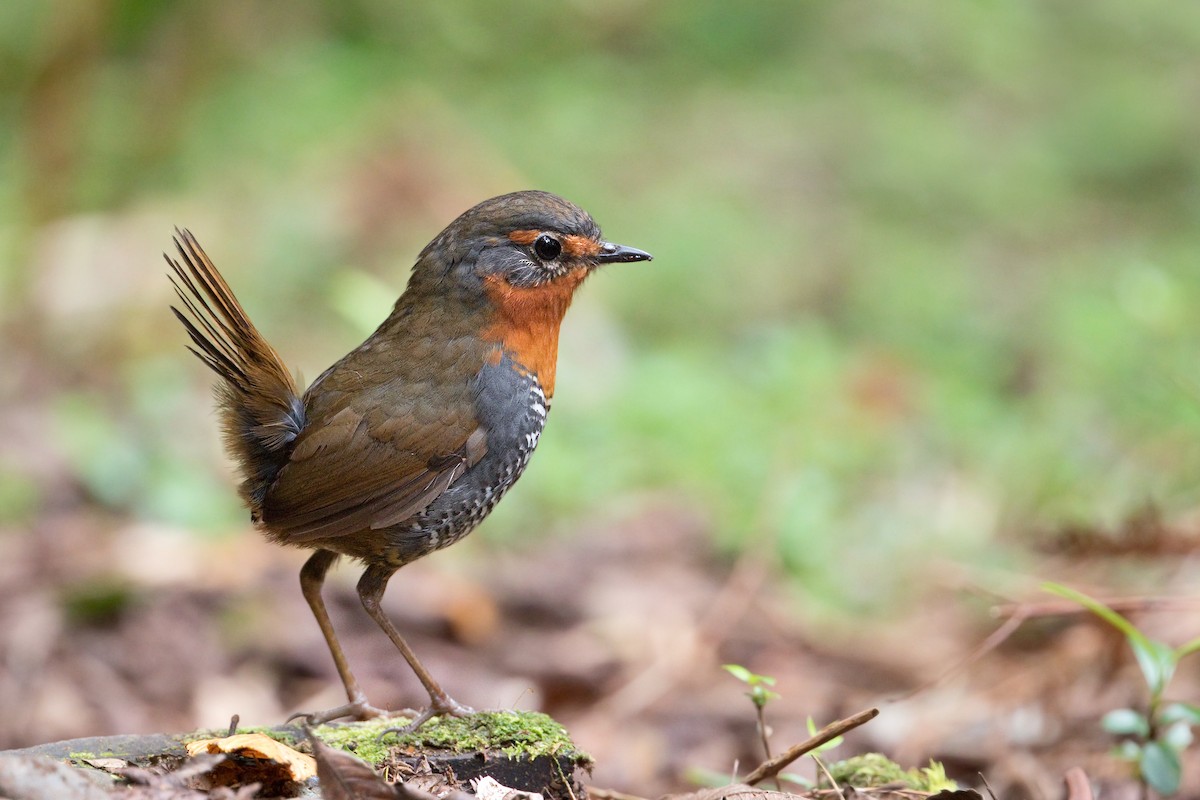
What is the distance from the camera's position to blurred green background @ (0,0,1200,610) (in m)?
7.08

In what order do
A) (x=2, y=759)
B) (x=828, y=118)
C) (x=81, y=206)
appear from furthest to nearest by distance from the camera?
(x=828, y=118) → (x=81, y=206) → (x=2, y=759)

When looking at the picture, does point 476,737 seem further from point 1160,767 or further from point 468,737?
point 1160,767

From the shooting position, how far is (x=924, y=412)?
857cm

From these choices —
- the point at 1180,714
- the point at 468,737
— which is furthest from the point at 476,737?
the point at 1180,714

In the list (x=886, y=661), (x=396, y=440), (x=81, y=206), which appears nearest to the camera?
(x=396, y=440)

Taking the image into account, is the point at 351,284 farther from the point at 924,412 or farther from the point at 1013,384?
the point at 1013,384

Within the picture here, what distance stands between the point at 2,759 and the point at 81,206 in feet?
32.9

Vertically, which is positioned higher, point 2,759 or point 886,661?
point 2,759

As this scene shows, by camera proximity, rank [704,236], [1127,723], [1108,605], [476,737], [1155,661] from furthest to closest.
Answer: [704,236]
[1108,605]
[1127,723]
[1155,661]
[476,737]

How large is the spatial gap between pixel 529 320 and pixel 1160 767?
223 cm

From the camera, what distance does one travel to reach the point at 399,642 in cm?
380

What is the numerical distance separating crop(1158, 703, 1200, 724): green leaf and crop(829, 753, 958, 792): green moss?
73 cm

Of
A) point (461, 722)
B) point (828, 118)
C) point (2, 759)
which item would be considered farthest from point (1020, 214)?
point (2, 759)

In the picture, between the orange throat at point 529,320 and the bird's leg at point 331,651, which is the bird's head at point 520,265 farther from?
the bird's leg at point 331,651
